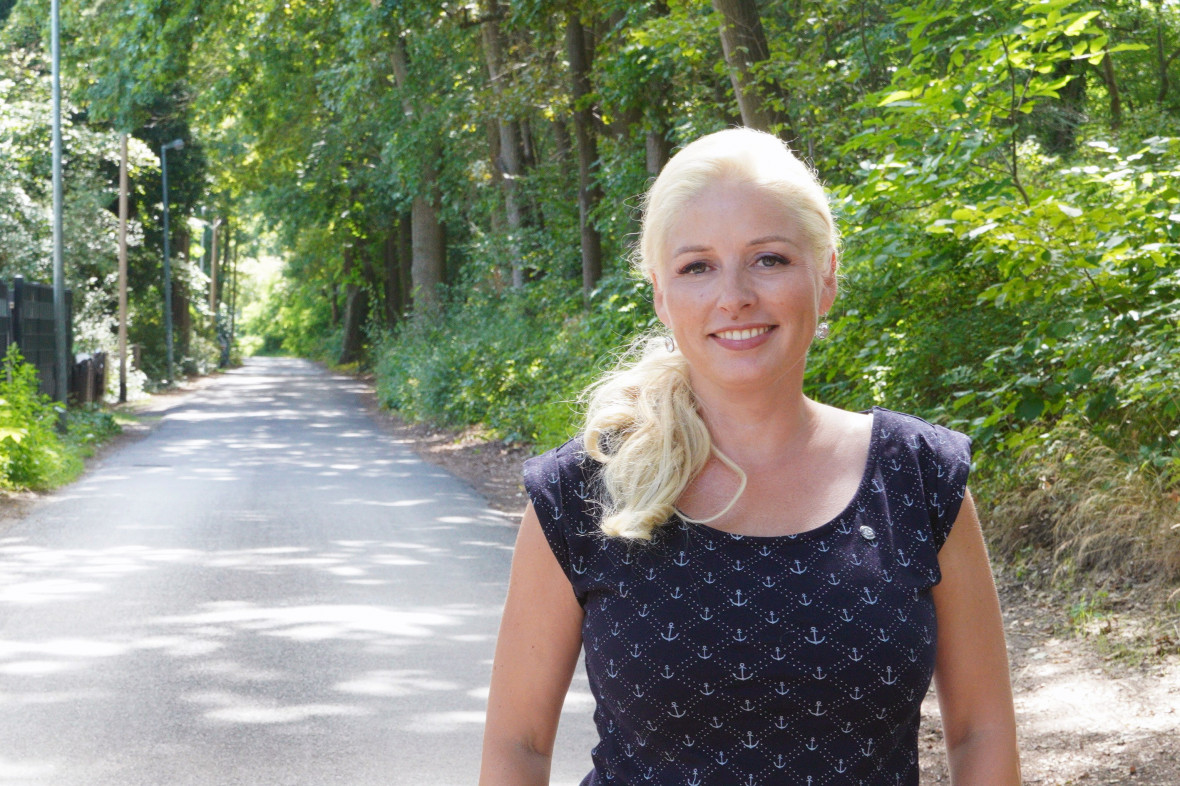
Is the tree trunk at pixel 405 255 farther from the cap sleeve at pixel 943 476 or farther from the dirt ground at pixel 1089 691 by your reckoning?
the cap sleeve at pixel 943 476

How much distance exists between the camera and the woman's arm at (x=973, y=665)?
6.63 ft

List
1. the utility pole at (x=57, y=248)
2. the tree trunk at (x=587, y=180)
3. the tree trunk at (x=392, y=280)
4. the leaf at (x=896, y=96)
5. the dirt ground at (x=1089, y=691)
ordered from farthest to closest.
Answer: the tree trunk at (x=392, y=280) → the utility pole at (x=57, y=248) → the tree trunk at (x=587, y=180) → the leaf at (x=896, y=96) → the dirt ground at (x=1089, y=691)

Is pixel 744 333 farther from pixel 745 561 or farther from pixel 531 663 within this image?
pixel 531 663

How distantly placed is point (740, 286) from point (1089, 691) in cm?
420

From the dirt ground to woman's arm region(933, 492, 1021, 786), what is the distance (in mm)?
2878

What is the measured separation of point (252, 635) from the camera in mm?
7270

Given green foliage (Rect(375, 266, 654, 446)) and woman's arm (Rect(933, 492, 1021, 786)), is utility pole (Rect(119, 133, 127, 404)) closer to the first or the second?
green foliage (Rect(375, 266, 654, 446))

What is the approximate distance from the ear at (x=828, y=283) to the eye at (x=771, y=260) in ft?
0.33

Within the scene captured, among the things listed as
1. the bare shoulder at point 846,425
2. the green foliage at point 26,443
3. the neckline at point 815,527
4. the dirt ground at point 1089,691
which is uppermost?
the bare shoulder at point 846,425

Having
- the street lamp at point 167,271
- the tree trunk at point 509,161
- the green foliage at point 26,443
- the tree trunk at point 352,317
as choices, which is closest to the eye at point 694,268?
the green foliage at point 26,443

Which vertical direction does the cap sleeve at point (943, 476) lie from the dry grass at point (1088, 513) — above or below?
above

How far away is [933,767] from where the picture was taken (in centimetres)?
497

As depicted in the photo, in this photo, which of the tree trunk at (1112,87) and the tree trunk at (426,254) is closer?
the tree trunk at (1112,87)

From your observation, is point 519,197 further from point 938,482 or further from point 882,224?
point 938,482
